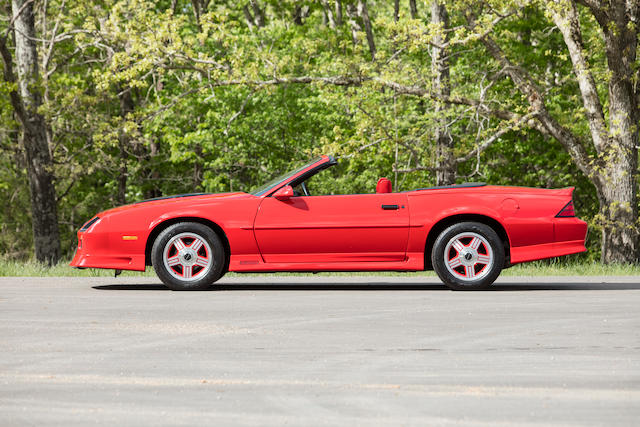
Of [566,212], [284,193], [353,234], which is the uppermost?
[284,193]

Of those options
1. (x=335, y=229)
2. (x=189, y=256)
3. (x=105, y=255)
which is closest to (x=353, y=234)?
(x=335, y=229)

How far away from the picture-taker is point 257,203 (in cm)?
1031

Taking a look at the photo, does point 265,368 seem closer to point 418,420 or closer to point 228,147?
point 418,420

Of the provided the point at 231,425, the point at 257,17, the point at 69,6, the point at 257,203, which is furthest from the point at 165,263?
the point at 257,17

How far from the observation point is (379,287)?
36.7 feet

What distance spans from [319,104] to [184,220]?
17535 millimetres

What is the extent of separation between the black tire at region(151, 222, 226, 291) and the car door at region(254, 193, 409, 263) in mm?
488

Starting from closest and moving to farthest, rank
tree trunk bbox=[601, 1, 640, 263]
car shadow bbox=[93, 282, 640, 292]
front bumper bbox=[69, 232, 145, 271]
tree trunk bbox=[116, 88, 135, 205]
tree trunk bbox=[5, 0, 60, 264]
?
front bumper bbox=[69, 232, 145, 271] → car shadow bbox=[93, 282, 640, 292] → tree trunk bbox=[601, 1, 640, 263] → tree trunk bbox=[5, 0, 60, 264] → tree trunk bbox=[116, 88, 135, 205]

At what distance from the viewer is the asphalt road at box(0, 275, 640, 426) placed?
460 cm

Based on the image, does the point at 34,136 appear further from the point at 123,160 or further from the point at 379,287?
the point at 379,287

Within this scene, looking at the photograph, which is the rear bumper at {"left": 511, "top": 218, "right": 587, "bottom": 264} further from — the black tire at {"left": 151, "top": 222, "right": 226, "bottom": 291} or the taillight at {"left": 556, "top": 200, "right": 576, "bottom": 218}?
the black tire at {"left": 151, "top": 222, "right": 226, "bottom": 291}

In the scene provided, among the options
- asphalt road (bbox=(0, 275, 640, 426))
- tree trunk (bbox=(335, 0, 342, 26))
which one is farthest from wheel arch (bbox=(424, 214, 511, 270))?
tree trunk (bbox=(335, 0, 342, 26))

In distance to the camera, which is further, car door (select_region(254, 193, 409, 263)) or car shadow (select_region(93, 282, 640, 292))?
car shadow (select_region(93, 282, 640, 292))

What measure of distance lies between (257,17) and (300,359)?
29.5 m
